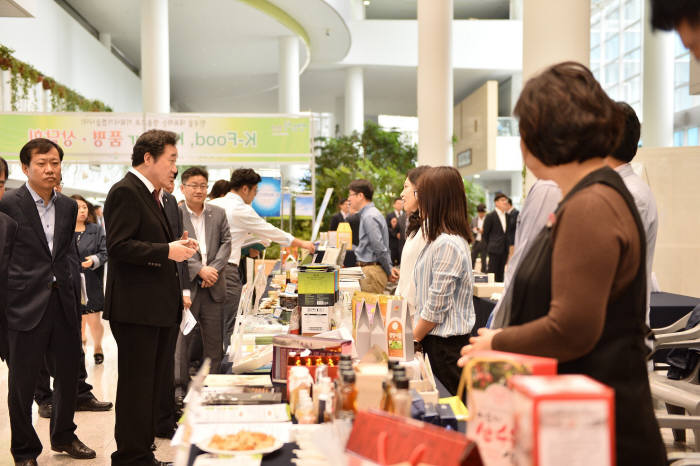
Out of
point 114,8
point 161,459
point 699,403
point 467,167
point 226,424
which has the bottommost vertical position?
point 161,459

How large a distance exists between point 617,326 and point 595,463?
0.39 meters

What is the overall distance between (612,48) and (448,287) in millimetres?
20782

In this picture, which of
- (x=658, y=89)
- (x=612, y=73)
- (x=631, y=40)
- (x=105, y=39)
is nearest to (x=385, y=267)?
(x=658, y=89)

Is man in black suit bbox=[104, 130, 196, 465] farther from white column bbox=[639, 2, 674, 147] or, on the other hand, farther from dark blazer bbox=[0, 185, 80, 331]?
white column bbox=[639, 2, 674, 147]

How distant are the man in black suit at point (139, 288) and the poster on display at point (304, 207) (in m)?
6.92

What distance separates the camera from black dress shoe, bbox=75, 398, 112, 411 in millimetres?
4934

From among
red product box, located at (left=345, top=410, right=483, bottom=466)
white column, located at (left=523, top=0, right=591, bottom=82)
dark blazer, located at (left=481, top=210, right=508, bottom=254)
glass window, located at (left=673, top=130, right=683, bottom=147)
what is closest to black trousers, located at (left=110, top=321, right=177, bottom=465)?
red product box, located at (left=345, top=410, right=483, bottom=466)

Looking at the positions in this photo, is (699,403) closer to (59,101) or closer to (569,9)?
(569,9)

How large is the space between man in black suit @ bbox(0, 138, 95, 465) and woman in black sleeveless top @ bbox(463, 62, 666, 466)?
3.02 meters

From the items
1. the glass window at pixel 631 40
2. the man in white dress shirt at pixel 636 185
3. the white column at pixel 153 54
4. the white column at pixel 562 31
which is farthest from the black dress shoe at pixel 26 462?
the glass window at pixel 631 40

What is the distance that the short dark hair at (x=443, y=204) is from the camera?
10.1 feet

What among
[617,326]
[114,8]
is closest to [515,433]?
[617,326]

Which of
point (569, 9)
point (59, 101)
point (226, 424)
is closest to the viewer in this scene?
point (226, 424)

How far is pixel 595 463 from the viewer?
3.51 feet
